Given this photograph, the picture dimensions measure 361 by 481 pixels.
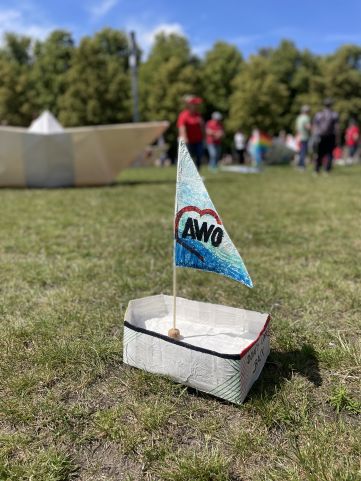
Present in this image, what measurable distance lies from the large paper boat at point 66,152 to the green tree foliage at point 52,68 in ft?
99.4

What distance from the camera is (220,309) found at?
2.55 metres

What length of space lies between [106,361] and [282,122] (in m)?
40.1

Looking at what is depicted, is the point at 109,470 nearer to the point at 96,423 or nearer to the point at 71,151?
the point at 96,423

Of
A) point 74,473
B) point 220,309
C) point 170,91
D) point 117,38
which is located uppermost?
point 117,38

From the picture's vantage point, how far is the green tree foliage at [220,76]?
3981 centimetres

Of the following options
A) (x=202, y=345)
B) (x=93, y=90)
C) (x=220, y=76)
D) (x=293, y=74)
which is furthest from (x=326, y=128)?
(x=293, y=74)

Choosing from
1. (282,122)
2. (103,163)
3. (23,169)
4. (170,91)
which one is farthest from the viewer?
(282,122)

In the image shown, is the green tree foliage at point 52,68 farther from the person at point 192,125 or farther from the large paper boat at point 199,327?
the large paper boat at point 199,327

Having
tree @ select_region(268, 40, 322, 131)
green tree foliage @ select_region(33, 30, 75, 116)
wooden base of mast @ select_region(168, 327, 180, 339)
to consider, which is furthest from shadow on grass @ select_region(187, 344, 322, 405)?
tree @ select_region(268, 40, 322, 131)

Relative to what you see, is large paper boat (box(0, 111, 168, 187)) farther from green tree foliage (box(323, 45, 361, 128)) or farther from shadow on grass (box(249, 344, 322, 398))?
green tree foliage (box(323, 45, 361, 128))

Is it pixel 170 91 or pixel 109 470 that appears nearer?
pixel 109 470

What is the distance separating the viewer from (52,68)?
1601 inches

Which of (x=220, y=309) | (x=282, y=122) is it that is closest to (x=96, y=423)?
(x=220, y=309)

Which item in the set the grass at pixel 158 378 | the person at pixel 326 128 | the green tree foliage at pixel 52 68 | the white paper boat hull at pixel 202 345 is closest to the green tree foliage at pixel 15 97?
the green tree foliage at pixel 52 68
